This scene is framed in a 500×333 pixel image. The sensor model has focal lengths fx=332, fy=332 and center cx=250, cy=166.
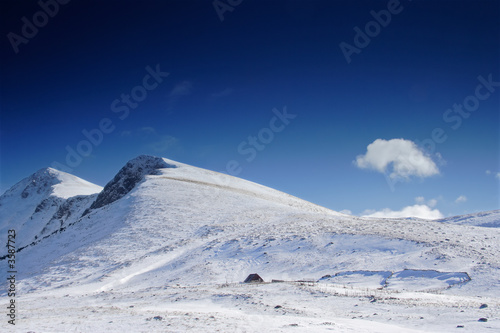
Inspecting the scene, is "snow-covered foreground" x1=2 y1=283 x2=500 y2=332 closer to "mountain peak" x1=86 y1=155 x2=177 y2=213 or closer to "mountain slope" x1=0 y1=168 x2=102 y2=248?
"mountain peak" x1=86 y1=155 x2=177 y2=213

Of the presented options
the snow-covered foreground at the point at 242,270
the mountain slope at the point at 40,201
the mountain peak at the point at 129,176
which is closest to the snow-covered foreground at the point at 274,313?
the snow-covered foreground at the point at 242,270

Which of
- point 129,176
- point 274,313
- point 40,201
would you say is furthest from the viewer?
point 40,201

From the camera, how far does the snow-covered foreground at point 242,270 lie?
1105 cm

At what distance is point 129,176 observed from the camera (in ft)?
235

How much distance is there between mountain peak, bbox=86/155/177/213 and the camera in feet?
223

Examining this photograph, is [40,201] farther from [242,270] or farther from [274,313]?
[274,313]

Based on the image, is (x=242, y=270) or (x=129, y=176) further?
(x=129, y=176)

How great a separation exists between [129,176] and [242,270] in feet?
177

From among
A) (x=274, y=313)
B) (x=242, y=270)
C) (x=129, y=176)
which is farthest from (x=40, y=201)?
(x=274, y=313)

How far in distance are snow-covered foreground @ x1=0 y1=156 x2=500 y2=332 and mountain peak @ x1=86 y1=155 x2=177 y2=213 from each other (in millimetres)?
18839

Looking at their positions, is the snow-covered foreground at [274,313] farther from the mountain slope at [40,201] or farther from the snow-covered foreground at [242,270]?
the mountain slope at [40,201]

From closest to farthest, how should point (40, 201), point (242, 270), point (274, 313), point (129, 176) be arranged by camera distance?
point (274, 313), point (242, 270), point (129, 176), point (40, 201)

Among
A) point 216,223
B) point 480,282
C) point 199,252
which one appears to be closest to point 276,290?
point 480,282

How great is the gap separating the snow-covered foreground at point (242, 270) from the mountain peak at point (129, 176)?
18.8 m
